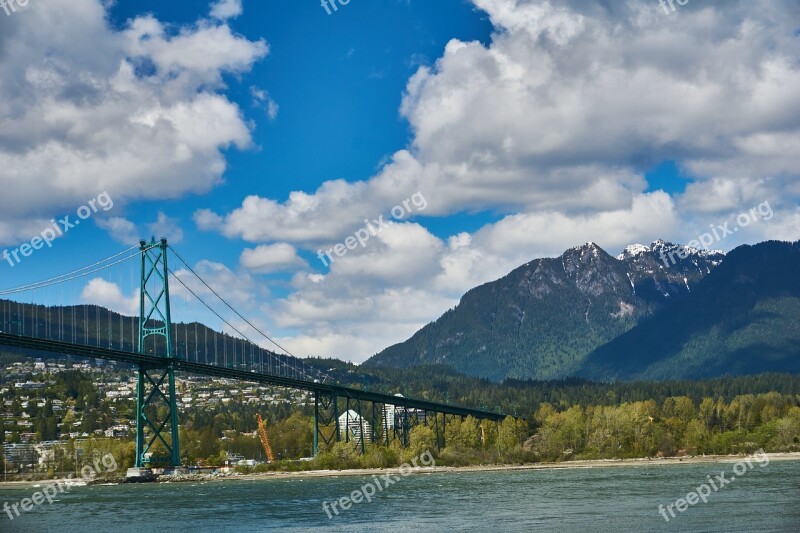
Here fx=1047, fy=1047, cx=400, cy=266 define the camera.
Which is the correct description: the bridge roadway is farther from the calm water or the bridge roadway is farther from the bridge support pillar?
the calm water

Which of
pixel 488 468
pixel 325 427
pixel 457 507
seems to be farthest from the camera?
pixel 325 427

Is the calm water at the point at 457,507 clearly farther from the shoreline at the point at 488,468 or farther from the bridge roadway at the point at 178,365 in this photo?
the shoreline at the point at 488,468

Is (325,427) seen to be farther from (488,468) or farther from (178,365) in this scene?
(178,365)

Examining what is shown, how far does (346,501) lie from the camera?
66.0 m

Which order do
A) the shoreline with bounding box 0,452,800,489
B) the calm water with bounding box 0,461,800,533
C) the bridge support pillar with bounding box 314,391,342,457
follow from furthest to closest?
1. the bridge support pillar with bounding box 314,391,342,457
2. the shoreline with bounding box 0,452,800,489
3. the calm water with bounding box 0,461,800,533

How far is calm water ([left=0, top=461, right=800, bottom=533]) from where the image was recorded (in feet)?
154

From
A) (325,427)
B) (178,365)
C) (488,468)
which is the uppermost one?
(178,365)

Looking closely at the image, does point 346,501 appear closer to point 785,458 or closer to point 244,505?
point 244,505

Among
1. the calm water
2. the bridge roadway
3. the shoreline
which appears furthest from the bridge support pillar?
the calm water

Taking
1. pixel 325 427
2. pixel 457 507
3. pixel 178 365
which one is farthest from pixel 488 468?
pixel 457 507

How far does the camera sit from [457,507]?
58219mm

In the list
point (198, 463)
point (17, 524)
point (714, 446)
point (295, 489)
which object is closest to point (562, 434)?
point (714, 446)

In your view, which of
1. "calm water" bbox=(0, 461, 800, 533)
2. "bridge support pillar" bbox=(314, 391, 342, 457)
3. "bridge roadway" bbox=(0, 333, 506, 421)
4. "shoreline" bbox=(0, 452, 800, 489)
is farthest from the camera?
"bridge support pillar" bbox=(314, 391, 342, 457)

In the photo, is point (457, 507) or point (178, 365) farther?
point (178, 365)
